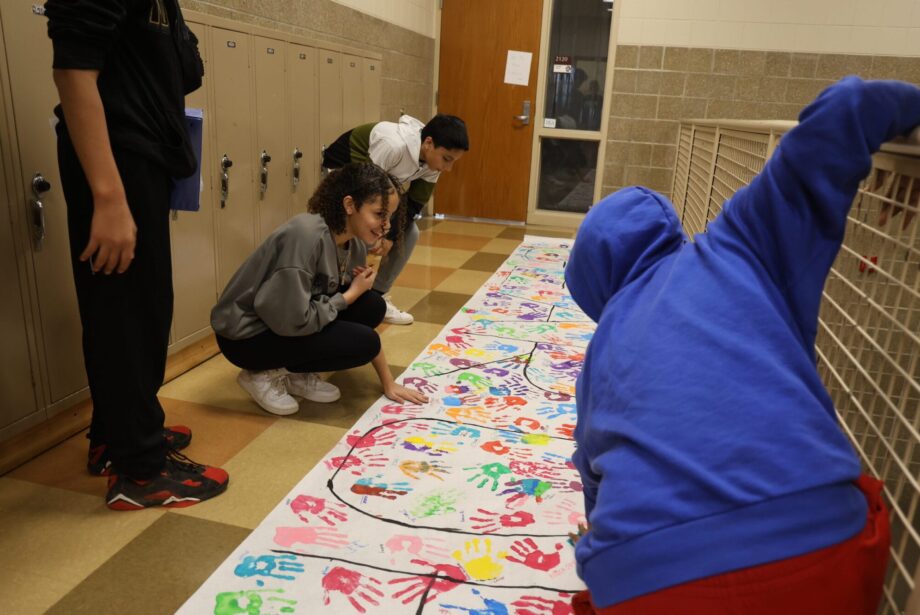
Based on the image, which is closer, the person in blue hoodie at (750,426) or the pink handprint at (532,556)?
the person in blue hoodie at (750,426)

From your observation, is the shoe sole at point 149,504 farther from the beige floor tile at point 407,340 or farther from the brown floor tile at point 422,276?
the brown floor tile at point 422,276

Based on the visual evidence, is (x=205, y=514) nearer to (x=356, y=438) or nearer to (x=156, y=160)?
(x=356, y=438)

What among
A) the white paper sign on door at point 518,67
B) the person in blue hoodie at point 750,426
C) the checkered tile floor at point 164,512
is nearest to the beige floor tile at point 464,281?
the checkered tile floor at point 164,512

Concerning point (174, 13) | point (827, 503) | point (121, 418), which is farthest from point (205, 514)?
point (827, 503)

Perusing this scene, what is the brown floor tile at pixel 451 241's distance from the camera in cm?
Result: 497

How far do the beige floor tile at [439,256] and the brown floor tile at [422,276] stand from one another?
12 centimetres

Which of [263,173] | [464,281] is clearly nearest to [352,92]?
[263,173]

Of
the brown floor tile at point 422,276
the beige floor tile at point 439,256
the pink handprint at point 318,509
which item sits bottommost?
the pink handprint at point 318,509

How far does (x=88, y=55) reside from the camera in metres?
1.33

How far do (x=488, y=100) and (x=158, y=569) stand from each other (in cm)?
513

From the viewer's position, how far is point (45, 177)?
183 centimetres

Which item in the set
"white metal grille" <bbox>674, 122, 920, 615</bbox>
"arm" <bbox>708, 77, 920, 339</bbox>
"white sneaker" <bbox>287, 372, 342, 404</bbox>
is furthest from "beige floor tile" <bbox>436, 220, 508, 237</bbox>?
"arm" <bbox>708, 77, 920, 339</bbox>

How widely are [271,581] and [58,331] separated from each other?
1023 millimetres

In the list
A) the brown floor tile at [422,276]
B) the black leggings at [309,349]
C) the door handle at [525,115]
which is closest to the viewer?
the black leggings at [309,349]
